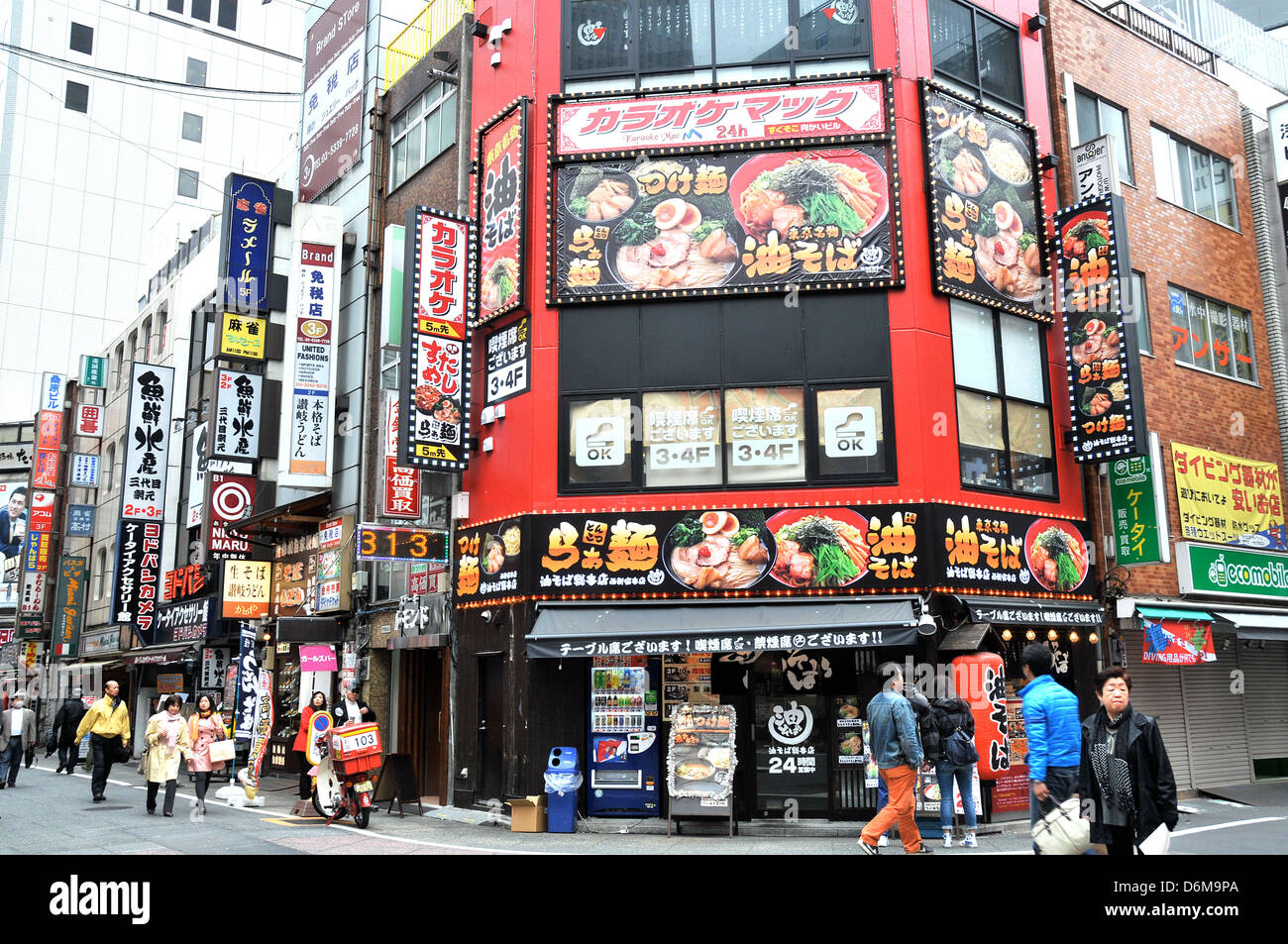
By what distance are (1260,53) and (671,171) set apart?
→ 16.9 meters

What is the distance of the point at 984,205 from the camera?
16.2m

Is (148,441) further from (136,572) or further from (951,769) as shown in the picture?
(951,769)

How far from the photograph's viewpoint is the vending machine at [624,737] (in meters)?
14.7

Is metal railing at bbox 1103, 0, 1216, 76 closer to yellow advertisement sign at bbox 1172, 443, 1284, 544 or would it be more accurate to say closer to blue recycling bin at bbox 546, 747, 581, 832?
yellow advertisement sign at bbox 1172, 443, 1284, 544

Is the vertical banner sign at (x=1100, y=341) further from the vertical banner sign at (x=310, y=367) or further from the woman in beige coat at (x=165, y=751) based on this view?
the woman in beige coat at (x=165, y=751)

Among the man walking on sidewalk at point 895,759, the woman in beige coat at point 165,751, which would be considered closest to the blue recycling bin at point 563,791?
the man walking on sidewalk at point 895,759

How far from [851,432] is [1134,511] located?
505cm

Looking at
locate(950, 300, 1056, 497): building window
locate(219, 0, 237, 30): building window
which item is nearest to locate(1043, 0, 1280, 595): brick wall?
locate(950, 300, 1056, 497): building window

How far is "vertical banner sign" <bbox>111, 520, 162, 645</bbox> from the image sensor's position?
101ft

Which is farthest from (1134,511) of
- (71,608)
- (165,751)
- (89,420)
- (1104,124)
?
(89,420)

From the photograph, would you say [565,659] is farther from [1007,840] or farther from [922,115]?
[922,115]

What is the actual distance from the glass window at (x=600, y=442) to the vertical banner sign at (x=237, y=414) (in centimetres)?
1098
